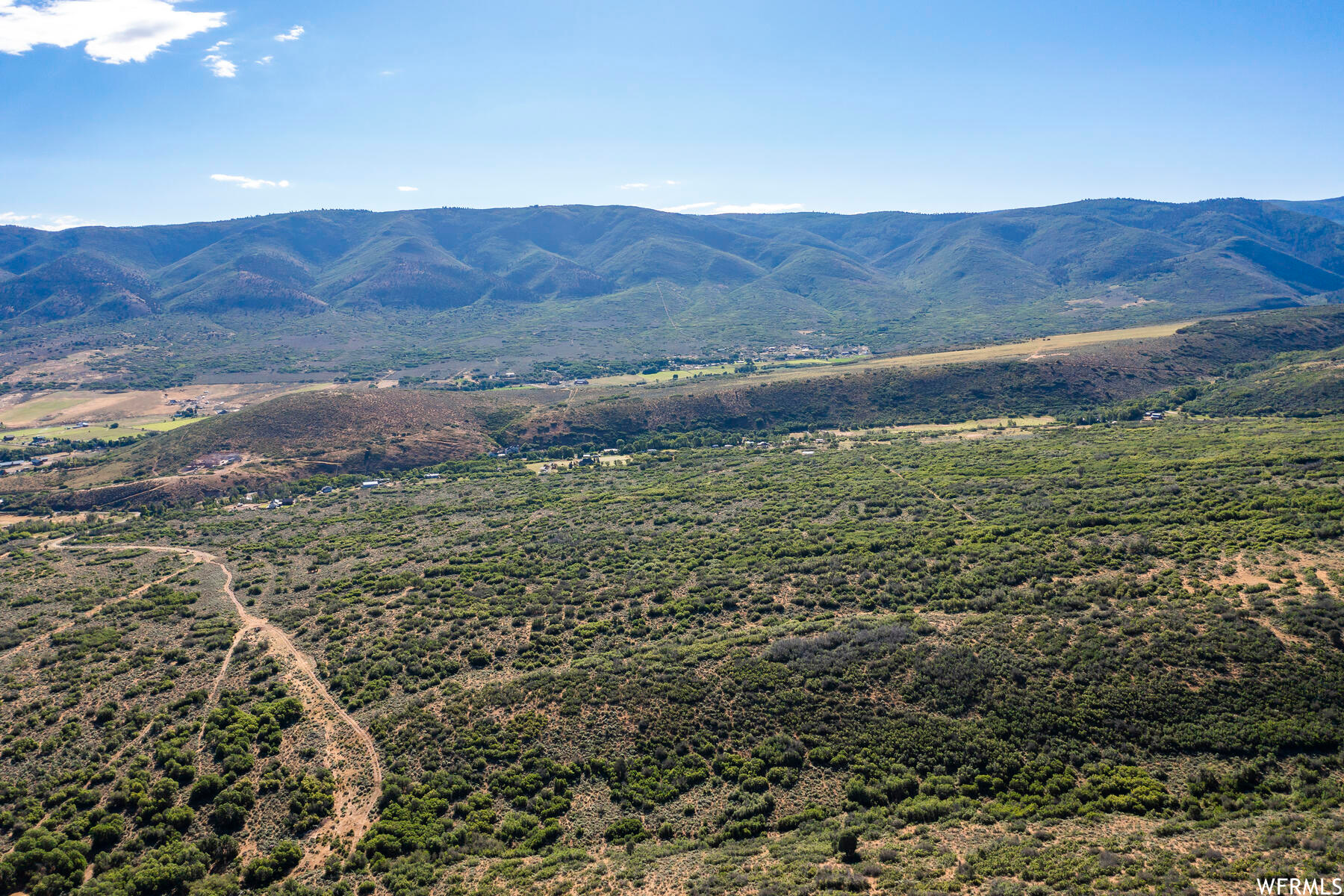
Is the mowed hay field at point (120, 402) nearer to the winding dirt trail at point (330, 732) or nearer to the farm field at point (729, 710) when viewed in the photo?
the farm field at point (729, 710)

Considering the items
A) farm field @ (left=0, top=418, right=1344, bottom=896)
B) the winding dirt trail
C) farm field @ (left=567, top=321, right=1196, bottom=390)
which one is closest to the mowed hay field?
farm field @ (left=567, top=321, right=1196, bottom=390)

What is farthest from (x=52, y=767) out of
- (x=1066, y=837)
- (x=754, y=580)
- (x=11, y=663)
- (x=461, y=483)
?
(x=461, y=483)

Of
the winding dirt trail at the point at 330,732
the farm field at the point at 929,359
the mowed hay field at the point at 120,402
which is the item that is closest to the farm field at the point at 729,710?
the winding dirt trail at the point at 330,732

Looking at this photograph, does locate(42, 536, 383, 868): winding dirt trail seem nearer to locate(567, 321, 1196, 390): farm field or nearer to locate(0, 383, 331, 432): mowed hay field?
locate(567, 321, 1196, 390): farm field

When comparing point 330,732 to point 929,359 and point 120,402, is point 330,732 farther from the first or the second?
point 120,402

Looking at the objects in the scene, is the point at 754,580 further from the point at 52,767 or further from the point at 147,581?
the point at 147,581
